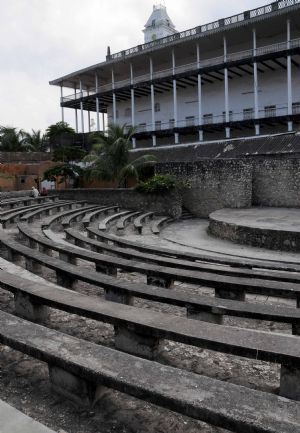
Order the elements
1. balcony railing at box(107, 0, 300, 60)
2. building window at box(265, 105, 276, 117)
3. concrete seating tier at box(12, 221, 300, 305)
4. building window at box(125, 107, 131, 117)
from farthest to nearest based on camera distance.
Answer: building window at box(125, 107, 131, 117) → building window at box(265, 105, 276, 117) → balcony railing at box(107, 0, 300, 60) → concrete seating tier at box(12, 221, 300, 305)

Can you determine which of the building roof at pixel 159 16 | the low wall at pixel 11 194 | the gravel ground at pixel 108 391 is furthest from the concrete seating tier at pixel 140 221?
the building roof at pixel 159 16

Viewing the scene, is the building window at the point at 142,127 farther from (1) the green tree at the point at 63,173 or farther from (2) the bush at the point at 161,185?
(2) the bush at the point at 161,185

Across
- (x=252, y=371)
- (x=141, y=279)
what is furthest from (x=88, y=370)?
(x=141, y=279)

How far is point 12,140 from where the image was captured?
1613 inches

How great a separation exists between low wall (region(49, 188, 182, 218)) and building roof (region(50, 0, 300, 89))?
55.4ft

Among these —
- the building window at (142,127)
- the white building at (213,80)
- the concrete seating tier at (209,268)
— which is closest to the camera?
the concrete seating tier at (209,268)

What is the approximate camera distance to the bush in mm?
19641

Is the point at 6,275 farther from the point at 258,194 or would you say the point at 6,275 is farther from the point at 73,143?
the point at 73,143

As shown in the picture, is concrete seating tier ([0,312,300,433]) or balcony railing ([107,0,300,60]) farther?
balcony railing ([107,0,300,60])

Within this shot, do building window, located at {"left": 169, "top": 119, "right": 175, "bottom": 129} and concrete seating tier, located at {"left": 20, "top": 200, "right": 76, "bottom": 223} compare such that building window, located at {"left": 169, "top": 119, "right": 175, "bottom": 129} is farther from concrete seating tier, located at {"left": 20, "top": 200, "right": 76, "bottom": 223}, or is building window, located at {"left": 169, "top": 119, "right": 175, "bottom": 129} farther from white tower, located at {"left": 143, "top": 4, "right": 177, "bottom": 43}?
white tower, located at {"left": 143, "top": 4, "right": 177, "bottom": 43}

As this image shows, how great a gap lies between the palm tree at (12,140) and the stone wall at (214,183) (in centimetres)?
2516

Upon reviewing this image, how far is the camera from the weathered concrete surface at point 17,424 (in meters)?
2.21

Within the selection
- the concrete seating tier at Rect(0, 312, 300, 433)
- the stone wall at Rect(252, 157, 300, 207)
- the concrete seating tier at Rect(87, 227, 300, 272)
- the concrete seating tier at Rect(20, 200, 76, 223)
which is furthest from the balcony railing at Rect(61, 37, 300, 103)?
the concrete seating tier at Rect(0, 312, 300, 433)

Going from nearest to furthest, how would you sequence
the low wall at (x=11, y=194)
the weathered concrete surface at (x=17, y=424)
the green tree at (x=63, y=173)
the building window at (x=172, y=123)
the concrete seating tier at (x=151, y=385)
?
the concrete seating tier at (x=151, y=385)
the weathered concrete surface at (x=17, y=424)
the low wall at (x=11, y=194)
the green tree at (x=63, y=173)
the building window at (x=172, y=123)
